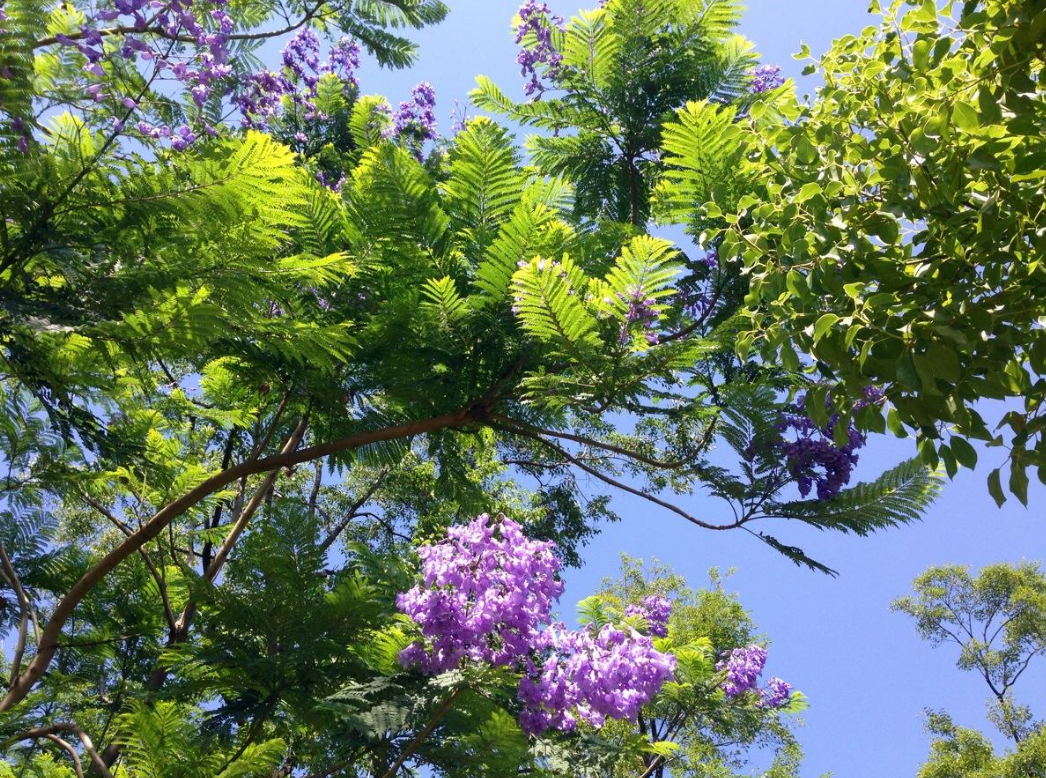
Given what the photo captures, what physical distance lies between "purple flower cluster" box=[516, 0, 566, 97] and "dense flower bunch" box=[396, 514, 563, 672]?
308 centimetres

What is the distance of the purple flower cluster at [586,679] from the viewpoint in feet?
15.7

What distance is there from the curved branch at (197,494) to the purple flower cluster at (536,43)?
287 centimetres

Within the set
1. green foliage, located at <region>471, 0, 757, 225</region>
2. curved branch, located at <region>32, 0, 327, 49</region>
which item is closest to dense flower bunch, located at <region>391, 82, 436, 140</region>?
curved branch, located at <region>32, 0, 327, 49</region>

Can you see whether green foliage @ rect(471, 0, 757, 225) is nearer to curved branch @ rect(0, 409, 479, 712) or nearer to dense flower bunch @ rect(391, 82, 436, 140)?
curved branch @ rect(0, 409, 479, 712)

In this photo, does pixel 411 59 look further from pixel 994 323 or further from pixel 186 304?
pixel 994 323

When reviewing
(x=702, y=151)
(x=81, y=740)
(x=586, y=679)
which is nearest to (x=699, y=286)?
(x=702, y=151)

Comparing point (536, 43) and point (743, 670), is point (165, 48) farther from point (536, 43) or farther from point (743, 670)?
point (743, 670)

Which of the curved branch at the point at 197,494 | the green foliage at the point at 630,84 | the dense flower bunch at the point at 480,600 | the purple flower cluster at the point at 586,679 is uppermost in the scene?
the green foliage at the point at 630,84

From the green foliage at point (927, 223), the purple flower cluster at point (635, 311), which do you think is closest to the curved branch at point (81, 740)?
the purple flower cluster at point (635, 311)

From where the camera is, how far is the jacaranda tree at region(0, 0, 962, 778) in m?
3.10

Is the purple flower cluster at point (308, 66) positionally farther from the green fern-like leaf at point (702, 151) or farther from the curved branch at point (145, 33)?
the green fern-like leaf at point (702, 151)

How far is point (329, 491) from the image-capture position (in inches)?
444

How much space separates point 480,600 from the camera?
439cm

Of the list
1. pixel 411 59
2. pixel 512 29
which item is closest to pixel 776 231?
pixel 512 29
